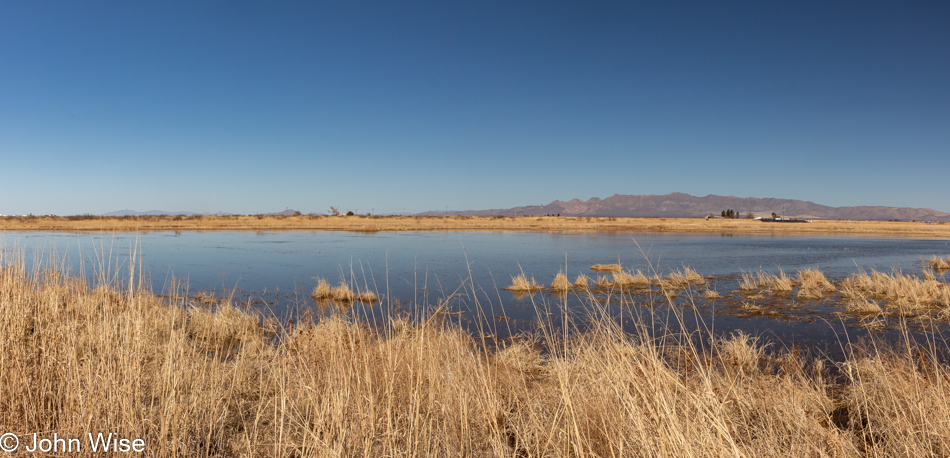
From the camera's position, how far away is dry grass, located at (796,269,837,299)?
45.6 feet

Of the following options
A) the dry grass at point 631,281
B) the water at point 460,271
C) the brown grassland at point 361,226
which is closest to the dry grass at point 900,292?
the water at point 460,271

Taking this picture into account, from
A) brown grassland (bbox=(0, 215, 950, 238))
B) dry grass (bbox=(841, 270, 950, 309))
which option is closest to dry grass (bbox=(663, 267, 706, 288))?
dry grass (bbox=(841, 270, 950, 309))

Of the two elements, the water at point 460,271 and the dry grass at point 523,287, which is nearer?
the water at point 460,271

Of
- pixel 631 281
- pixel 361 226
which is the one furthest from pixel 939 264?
pixel 361 226

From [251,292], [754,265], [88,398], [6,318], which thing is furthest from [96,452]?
[754,265]

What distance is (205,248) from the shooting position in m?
27.2

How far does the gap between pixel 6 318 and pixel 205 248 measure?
87.1 feet

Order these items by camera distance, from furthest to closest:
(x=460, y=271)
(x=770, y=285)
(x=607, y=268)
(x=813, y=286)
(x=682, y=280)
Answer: (x=607, y=268), (x=460, y=271), (x=682, y=280), (x=770, y=285), (x=813, y=286)

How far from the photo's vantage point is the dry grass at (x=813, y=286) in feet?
45.6

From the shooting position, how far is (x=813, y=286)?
14.9m

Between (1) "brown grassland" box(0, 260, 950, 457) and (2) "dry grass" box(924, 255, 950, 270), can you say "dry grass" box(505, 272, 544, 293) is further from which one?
(2) "dry grass" box(924, 255, 950, 270)

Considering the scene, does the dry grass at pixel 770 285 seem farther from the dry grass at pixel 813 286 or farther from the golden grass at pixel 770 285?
the dry grass at pixel 813 286

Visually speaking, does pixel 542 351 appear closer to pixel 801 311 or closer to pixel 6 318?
pixel 6 318

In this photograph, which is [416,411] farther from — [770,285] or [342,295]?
[770,285]
